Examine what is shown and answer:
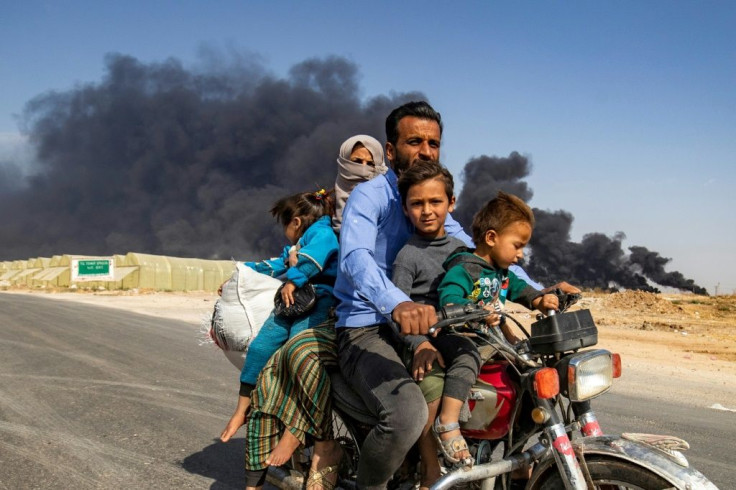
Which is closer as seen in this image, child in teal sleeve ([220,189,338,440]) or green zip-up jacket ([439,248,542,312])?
green zip-up jacket ([439,248,542,312])

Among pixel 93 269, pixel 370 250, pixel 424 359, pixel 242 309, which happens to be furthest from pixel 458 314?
pixel 93 269

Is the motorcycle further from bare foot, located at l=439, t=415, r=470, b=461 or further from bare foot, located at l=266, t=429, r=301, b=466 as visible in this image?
bare foot, located at l=266, t=429, r=301, b=466

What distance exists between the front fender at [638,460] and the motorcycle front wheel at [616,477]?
0.02 m

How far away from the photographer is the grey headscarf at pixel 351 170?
400 centimetres

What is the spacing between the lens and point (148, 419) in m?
6.25

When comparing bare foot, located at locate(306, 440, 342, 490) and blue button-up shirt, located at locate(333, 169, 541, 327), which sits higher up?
blue button-up shirt, located at locate(333, 169, 541, 327)

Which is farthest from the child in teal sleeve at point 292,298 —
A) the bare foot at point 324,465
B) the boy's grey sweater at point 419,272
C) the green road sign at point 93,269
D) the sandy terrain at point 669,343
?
the green road sign at point 93,269

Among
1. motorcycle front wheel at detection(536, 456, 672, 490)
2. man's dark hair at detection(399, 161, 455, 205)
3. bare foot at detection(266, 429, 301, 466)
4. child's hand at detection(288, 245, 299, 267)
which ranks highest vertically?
man's dark hair at detection(399, 161, 455, 205)

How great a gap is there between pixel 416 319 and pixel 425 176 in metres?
0.76

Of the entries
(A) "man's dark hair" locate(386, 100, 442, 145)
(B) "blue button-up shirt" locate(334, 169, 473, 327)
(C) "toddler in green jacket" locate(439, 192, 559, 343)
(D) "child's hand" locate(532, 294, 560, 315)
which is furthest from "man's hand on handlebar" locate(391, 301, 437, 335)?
(A) "man's dark hair" locate(386, 100, 442, 145)

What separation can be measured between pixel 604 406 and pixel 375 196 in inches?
209

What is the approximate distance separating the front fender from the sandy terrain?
632mm

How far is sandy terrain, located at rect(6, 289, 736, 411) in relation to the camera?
9.22 metres

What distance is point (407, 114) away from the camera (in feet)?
11.8
